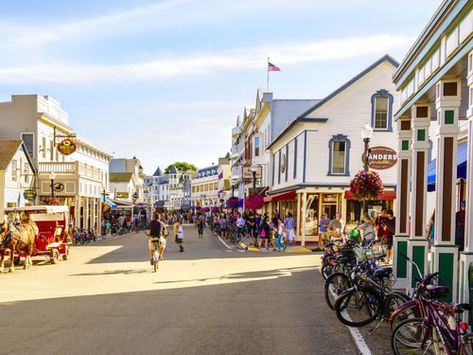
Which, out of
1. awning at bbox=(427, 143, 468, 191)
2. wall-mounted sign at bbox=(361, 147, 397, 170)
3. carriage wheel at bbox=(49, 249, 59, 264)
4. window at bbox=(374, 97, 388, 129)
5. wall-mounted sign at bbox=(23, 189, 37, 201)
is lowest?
carriage wheel at bbox=(49, 249, 59, 264)

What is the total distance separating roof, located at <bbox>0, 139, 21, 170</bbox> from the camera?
36.6 meters

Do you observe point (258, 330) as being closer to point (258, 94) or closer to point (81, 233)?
point (81, 233)

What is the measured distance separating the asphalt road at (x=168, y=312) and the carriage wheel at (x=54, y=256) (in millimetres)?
2866

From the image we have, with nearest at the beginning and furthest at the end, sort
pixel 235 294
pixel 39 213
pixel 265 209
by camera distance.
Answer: pixel 235 294 → pixel 39 213 → pixel 265 209

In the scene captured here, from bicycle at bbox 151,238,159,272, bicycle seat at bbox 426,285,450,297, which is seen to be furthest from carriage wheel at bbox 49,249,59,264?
bicycle seat at bbox 426,285,450,297

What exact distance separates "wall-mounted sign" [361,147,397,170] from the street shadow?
1980 cm

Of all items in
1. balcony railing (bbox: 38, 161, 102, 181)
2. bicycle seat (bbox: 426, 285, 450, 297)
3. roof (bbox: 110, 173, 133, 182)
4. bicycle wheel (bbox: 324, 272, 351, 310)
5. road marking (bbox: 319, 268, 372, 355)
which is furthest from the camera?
roof (bbox: 110, 173, 133, 182)

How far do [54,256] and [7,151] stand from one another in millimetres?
17262

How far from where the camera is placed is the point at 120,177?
102875 millimetres

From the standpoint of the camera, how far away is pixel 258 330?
9.91 m

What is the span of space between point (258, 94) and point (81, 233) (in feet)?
82.9

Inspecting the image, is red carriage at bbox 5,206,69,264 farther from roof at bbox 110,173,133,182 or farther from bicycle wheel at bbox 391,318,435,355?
roof at bbox 110,173,133,182

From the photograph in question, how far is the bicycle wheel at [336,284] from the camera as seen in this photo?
11.8 meters

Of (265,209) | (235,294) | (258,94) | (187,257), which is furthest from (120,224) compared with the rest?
(235,294)
